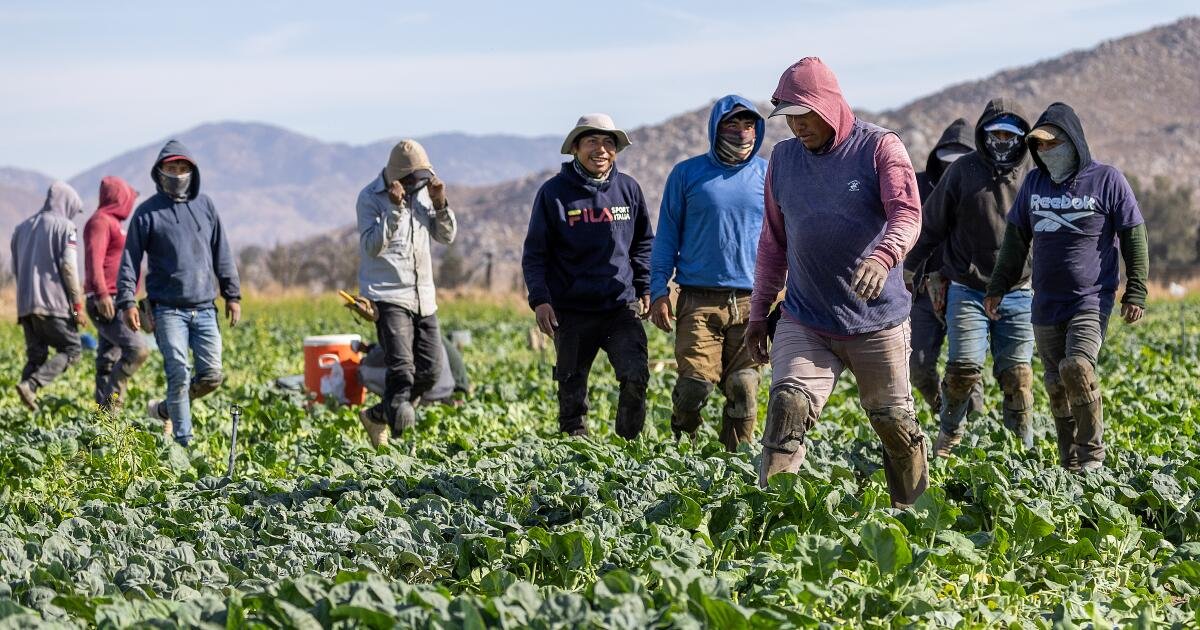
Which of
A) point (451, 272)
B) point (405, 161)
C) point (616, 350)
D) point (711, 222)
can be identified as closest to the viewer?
point (711, 222)

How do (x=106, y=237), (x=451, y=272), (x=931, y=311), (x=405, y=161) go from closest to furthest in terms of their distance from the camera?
(x=931, y=311) → (x=405, y=161) → (x=106, y=237) → (x=451, y=272)

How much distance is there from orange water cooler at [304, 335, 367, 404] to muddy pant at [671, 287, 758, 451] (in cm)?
409

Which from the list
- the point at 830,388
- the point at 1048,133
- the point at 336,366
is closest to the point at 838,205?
the point at 830,388

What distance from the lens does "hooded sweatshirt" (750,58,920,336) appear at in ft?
17.2

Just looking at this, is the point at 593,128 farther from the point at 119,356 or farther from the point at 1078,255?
the point at 119,356

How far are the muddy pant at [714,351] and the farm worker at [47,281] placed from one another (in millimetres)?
5664

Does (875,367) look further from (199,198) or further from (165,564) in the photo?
(199,198)

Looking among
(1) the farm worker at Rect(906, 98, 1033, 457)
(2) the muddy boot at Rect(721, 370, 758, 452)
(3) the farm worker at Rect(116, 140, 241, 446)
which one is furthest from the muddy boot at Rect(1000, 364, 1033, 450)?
(3) the farm worker at Rect(116, 140, 241, 446)

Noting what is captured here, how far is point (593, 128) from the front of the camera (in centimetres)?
770

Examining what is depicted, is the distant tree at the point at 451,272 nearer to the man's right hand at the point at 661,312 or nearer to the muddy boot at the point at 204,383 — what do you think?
the muddy boot at the point at 204,383

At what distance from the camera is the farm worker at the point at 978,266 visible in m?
7.80

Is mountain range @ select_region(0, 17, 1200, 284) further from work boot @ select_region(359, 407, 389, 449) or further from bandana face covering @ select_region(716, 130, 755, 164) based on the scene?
bandana face covering @ select_region(716, 130, 755, 164)

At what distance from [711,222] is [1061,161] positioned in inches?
69.5

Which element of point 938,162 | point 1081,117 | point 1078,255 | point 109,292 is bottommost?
point 109,292
